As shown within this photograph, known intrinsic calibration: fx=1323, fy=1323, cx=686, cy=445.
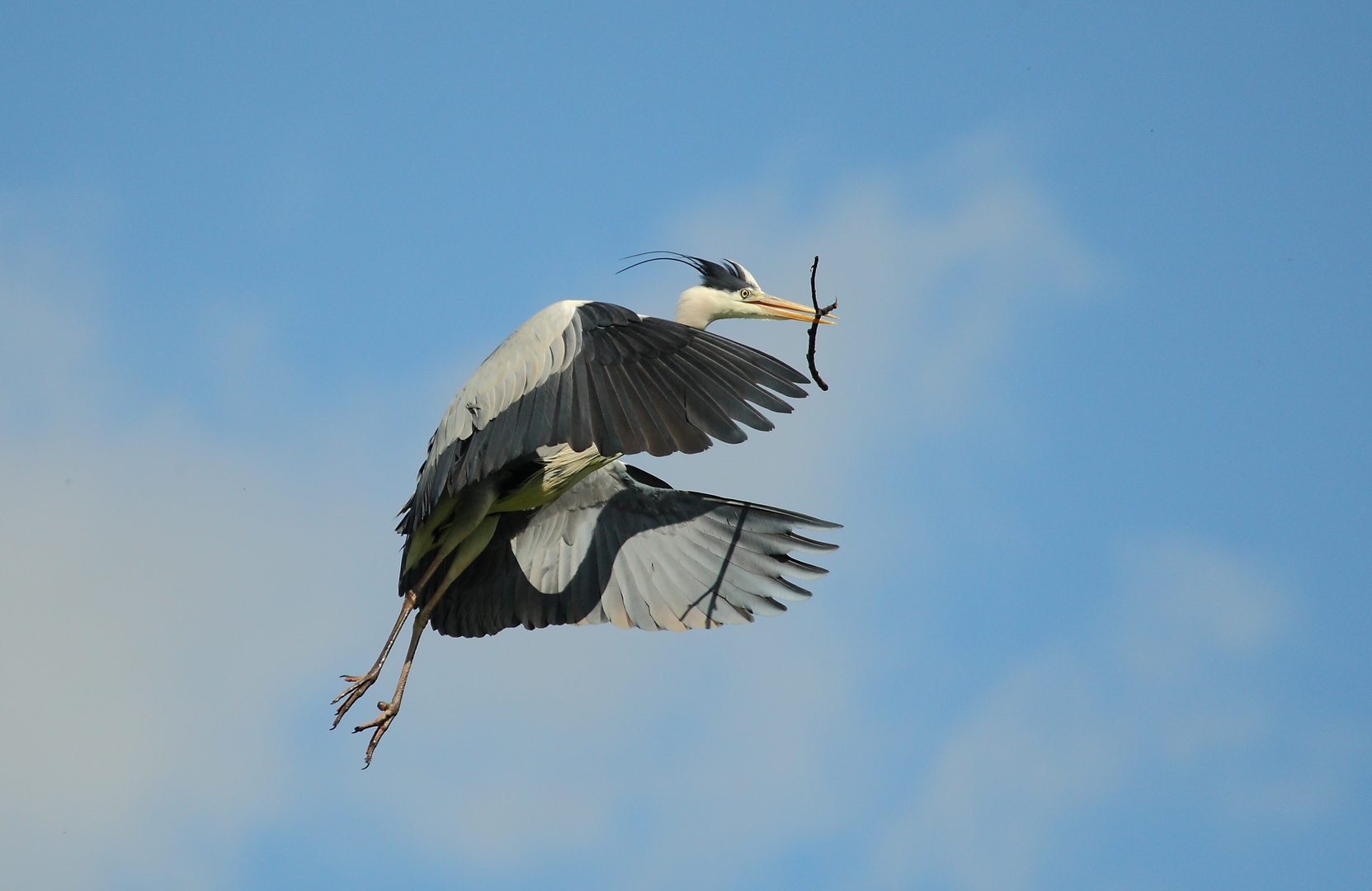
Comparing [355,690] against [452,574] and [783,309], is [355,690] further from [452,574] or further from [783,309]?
[783,309]

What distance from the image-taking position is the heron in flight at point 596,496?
5.48 meters

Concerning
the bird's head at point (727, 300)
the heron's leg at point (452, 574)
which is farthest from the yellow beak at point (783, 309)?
the heron's leg at point (452, 574)

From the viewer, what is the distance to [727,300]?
7977 millimetres

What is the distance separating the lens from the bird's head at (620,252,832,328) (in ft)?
26.0

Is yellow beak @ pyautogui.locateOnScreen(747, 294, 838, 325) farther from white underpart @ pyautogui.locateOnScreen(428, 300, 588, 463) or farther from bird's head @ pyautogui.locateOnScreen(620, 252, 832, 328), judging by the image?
white underpart @ pyautogui.locateOnScreen(428, 300, 588, 463)

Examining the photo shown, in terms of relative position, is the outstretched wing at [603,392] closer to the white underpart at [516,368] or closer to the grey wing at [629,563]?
the white underpart at [516,368]

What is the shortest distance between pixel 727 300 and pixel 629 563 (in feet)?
5.69

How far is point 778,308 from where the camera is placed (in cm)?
807

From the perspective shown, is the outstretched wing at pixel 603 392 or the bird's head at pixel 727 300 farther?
the bird's head at pixel 727 300

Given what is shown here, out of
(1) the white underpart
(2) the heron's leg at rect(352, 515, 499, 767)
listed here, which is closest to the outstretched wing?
(1) the white underpart

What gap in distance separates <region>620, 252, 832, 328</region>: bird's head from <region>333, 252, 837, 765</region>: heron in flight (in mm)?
11

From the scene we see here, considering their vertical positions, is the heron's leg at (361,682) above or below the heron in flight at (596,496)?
below

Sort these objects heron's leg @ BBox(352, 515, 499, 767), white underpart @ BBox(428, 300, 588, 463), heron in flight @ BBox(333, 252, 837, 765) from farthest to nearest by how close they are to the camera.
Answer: heron's leg @ BBox(352, 515, 499, 767) → white underpart @ BBox(428, 300, 588, 463) → heron in flight @ BBox(333, 252, 837, 765)

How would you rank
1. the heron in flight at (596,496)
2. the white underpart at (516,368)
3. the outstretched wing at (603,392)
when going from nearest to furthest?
the outstretched wing at (603,392) < the heron in flight at (596,496) < the white underpart at (516,368)
